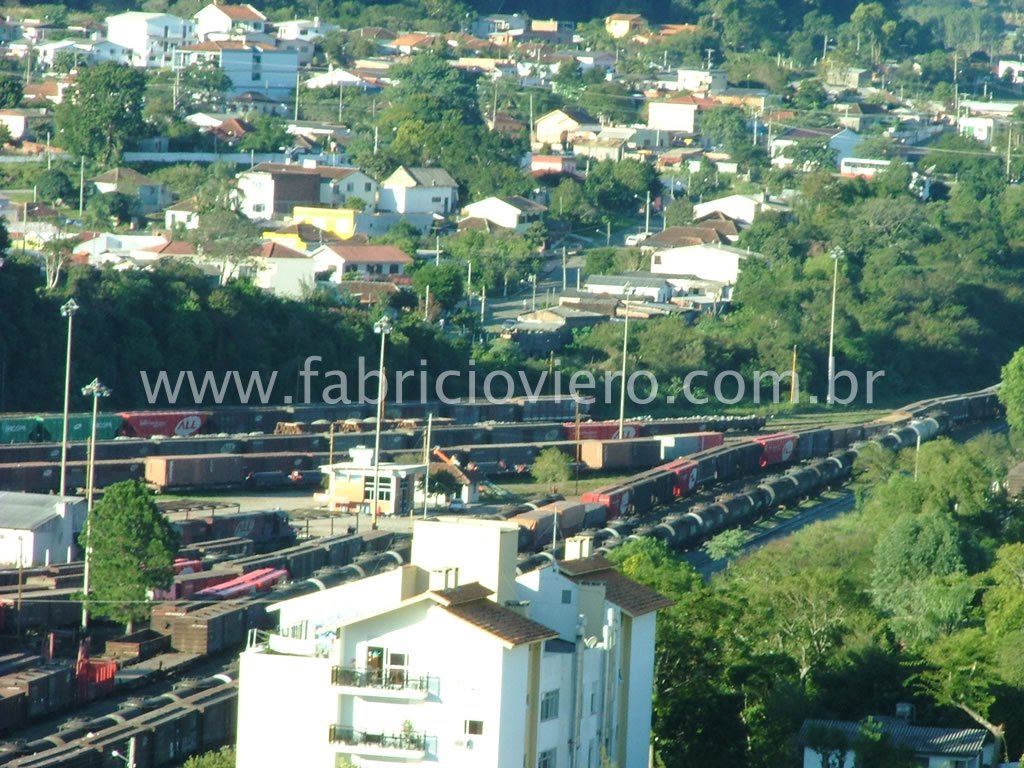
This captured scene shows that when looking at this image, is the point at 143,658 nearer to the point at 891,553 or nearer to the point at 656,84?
the point at 891,553

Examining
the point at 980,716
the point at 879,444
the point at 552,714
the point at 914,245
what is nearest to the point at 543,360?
the point at 879,444

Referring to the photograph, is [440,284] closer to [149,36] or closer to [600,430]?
[600,430]

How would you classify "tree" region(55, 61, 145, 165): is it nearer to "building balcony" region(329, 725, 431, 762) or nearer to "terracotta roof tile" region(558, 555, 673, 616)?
"terracotta roof tile" region(558, 555, 673, 616)

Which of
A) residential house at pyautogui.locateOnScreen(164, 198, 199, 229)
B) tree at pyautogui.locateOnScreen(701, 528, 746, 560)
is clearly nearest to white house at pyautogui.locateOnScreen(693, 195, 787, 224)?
residential house at pyautogui.locateOnScreen(164, 198, 199, 229)

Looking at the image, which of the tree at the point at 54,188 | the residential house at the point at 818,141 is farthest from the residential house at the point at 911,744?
the residential house at the point at 818,141

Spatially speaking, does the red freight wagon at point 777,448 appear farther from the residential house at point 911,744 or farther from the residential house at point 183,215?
the residential house at point 911,744
